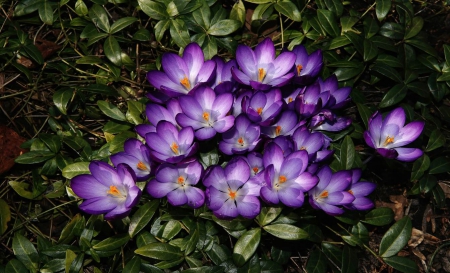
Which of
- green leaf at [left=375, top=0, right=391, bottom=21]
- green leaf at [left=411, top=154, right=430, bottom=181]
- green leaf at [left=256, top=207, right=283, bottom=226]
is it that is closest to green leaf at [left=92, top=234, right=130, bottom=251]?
green leaf at [left=256, top=207, right=283, bottom=226]

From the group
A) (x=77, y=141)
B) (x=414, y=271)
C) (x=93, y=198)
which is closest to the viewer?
(x=93, y=198)

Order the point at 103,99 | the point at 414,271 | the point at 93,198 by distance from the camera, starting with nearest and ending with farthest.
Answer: the point at 93,198 → the point at 414,271 → the point at 103,99

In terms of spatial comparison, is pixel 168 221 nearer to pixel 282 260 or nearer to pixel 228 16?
pixel 282 260

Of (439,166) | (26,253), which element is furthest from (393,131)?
(26,253)

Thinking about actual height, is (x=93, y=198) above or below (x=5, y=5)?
below

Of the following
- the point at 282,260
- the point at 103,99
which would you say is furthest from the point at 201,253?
the point at 103,99

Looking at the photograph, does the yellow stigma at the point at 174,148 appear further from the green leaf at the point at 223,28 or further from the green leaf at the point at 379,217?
the green leaf at the point at 379,217

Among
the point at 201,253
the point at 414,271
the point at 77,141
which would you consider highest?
the point at 77,141
